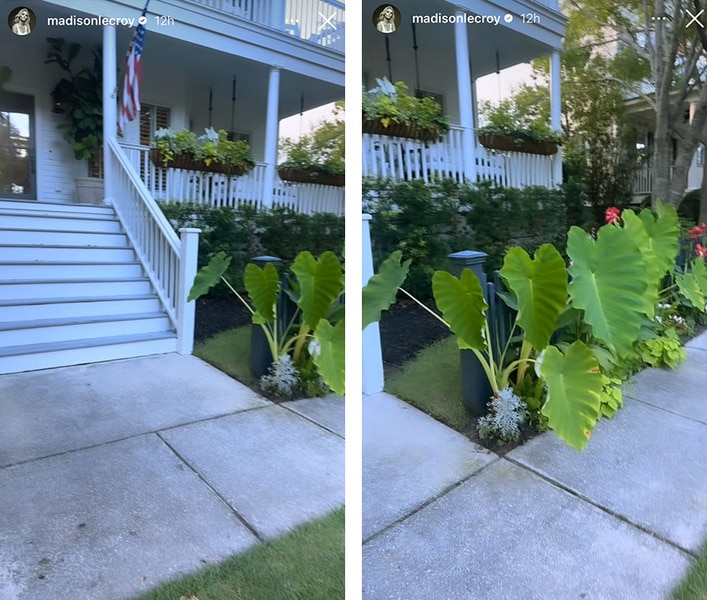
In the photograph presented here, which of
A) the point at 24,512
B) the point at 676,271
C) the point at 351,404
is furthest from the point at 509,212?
the point at 24,512

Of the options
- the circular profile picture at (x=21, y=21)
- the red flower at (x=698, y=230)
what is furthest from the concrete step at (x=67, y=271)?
the red flower at (x=698, y=230)

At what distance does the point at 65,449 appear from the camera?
93 centimetres

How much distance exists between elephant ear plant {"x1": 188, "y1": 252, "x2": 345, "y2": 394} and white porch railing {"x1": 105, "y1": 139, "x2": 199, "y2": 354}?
4 cm

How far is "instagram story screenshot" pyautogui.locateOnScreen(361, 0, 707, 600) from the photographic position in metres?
0.96

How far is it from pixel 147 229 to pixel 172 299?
160 millimetres

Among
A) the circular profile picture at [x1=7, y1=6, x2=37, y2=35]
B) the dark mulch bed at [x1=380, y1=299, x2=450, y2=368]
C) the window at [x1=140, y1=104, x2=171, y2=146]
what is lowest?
the dark mulch bed at [x1=380, y1=299, x2=450, y2=368]

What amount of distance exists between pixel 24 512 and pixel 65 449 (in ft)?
0.40

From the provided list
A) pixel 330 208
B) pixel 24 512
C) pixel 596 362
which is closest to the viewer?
pixel 24 512

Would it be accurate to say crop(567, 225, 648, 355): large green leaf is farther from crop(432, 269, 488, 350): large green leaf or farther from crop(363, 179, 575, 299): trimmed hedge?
crop(432, 269, 488, 350): large green leaf

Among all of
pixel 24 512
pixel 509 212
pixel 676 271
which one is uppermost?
pixel 509 212

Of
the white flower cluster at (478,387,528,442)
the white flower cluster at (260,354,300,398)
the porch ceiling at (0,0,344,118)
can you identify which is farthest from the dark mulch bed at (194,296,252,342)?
the white flower cluster at (478,387,528,442)

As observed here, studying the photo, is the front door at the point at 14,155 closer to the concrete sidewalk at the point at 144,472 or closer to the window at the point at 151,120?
the window at the point at 151,120

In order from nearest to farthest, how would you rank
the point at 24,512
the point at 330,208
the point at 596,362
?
the point at 24,512, the point at 596,362, the point at 330,208

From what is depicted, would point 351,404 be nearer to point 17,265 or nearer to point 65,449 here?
point 65,449
